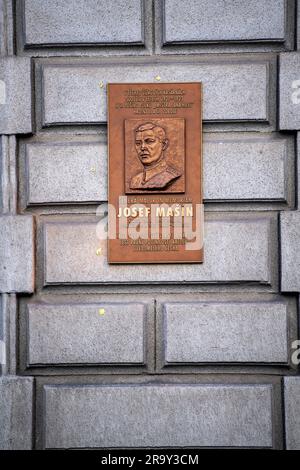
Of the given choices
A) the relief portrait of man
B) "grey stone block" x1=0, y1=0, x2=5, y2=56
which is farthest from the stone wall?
the relief portrait of man

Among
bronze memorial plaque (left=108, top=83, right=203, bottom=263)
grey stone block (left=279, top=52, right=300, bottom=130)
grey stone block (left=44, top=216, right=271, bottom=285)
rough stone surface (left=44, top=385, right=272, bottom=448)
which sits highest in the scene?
grey stone block (left=279, top=52, right=300, bottom=130)

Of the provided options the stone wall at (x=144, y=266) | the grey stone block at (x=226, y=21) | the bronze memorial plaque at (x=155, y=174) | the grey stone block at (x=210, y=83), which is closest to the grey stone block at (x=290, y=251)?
the stone wall at (x=144, y=266)

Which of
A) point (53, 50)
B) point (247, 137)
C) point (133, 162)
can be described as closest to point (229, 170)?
point (247, 137)

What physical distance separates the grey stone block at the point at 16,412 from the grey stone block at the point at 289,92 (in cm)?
287

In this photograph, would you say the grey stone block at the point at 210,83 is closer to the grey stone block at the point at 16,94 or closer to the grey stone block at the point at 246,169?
the grey stone block at the point at 246,169

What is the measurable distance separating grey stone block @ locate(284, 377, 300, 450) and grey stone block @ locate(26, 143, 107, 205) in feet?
6.79

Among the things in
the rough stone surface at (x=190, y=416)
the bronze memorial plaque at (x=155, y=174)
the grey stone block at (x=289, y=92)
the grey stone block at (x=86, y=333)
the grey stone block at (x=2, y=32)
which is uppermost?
the grey stone block at (x=2, y=32)

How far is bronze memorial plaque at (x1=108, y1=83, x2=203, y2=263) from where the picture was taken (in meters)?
6.29

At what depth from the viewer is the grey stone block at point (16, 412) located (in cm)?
625

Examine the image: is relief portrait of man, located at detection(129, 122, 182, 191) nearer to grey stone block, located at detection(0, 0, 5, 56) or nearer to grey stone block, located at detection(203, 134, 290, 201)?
grey stone block, located at detection(203, 134, 290, 201)

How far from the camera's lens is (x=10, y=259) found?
632cm

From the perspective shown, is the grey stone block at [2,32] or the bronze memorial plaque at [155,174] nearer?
the bronze memorial plaque at [155,174]

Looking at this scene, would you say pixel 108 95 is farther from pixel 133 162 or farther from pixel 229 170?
pixel 229 170

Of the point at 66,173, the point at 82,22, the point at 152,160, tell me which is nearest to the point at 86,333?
the point at 66,173
